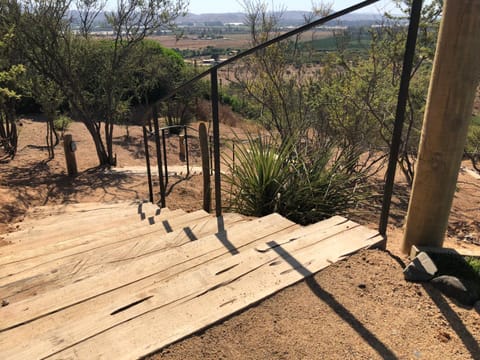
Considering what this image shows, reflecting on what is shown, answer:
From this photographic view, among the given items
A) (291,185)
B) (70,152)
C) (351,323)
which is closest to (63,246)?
(291,185)

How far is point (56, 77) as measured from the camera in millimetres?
6875

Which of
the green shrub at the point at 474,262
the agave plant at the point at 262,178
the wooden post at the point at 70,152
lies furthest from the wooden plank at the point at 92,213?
the green shrub at the point at 474,262

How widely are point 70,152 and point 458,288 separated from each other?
20.1ft

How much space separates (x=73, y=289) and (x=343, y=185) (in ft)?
6.04

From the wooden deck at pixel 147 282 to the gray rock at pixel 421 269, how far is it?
24 cm

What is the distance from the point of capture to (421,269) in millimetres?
1511

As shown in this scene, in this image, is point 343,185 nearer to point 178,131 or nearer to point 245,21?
point 245,21

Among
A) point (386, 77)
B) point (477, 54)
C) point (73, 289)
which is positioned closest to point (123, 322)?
point (73, 289)

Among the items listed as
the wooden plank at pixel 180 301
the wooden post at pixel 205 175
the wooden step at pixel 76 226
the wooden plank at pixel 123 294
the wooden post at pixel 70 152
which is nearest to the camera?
the wooden plank at pixel 180 301

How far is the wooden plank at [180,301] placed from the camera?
46.1 inches

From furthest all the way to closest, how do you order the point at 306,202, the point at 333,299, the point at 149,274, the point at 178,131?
the point at 178,131, the point at 306,202, the point at 149,274, the point at 333,299

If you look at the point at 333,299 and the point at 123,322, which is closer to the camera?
the point at 123,322

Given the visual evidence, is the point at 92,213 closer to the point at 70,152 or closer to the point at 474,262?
the point at 70,152

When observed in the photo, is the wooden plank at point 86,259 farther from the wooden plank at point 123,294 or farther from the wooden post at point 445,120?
the wooden post at point 445,120
